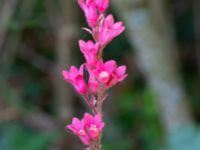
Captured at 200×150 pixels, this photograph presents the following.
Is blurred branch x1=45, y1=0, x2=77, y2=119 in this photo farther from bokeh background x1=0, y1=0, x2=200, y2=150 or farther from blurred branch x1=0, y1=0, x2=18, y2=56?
blurred branch x1=0, y1=0, x2=18, y2=56

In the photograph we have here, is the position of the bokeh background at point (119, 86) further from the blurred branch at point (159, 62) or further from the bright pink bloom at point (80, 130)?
the bright pink bloom at point (80, 130)

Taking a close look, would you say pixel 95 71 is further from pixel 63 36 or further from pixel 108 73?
pixel 63 36

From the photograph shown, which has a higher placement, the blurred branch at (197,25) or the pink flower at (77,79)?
the blurred branch at (197,25)

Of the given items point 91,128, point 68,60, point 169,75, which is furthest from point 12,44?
→ point 91,128

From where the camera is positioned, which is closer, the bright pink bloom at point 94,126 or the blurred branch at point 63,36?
the bright pink bloom at point 94,126

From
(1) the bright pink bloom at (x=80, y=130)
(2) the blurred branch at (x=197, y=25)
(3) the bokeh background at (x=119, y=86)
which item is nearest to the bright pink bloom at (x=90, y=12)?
(1) the bright pink bloom at (x=80, y=130)

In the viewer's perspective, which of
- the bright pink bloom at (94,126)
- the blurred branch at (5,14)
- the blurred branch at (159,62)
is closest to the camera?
the bright pink bloom at (94,126)

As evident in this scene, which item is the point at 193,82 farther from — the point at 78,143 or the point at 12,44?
the point at 12,44
